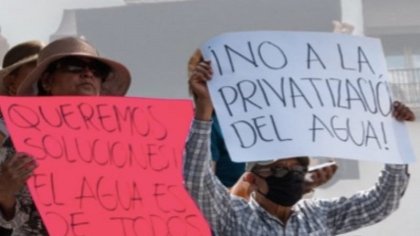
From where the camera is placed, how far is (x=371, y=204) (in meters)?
3.79

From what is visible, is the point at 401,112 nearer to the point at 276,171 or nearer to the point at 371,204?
the point at 371,204

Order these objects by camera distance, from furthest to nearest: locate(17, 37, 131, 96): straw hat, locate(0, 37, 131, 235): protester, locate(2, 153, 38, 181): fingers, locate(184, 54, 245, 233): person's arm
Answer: locate(17, 37, 131, 96): straw hat, locate(184, 54, 245, 233): person's arm, locate(0, 37, 131, 235): protester, locate(2, 153, 38, 181): fingers

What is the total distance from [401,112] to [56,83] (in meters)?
0.93

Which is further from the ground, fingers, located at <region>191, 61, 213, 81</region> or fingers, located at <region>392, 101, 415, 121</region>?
fingers, located at <region>191, 61, 213, 81</region>

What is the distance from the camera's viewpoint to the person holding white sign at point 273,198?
3.53 m

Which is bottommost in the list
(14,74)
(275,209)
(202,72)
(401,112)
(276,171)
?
(275,209)

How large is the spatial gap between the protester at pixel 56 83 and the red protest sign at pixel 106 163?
0.25 feet

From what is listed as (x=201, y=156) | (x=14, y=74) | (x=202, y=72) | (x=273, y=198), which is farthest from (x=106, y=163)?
(x=14, y=74)

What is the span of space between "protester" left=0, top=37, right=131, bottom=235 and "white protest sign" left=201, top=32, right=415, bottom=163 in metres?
0.32

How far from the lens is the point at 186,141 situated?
355cm

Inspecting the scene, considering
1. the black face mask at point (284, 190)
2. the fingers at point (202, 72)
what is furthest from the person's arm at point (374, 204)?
the fingers at point (202, 72)

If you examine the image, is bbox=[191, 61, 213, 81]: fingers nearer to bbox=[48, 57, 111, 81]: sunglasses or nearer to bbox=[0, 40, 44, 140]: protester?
bbox=[48, 57, 111, 81]: sunglasses

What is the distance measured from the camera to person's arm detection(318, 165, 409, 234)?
3760 mm

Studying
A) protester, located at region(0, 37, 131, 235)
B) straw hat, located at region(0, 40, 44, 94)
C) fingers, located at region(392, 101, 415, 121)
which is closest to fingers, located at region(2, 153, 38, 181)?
protester, located at region(0, 37, 131, 235)
